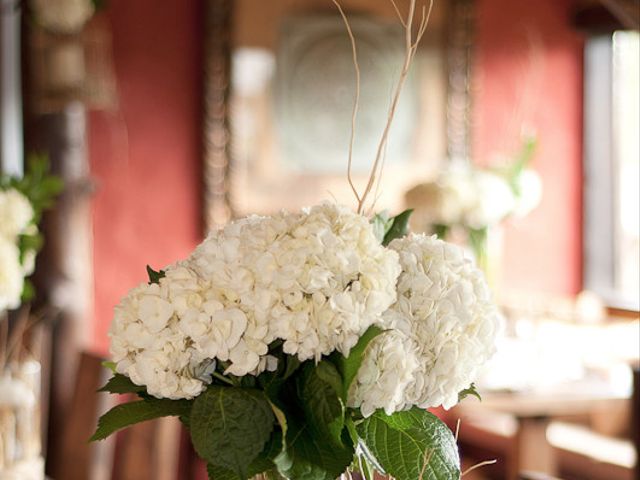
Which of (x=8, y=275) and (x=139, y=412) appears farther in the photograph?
(x=8, y=275)

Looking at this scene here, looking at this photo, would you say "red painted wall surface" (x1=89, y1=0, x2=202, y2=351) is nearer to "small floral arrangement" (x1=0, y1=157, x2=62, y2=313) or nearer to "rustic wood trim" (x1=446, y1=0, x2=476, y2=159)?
"rustic wood trim" (x1=446, y1=0, x2=476, y2=159)

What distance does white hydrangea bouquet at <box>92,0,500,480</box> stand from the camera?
1.10 metres

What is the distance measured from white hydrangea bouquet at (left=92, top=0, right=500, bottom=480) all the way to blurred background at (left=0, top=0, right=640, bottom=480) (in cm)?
252

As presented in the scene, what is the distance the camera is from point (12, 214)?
2494mm

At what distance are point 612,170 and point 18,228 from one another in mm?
3644

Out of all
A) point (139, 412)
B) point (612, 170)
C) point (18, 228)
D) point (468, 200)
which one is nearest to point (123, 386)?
point (139, 412)

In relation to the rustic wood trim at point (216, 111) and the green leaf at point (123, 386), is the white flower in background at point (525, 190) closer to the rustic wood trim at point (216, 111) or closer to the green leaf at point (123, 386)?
the rustic wood trim at point (216, 111)

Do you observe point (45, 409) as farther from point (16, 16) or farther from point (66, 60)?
point (16, 16)

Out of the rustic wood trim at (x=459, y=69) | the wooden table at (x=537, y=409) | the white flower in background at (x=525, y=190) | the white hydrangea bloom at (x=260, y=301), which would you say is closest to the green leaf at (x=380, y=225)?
the white hydrangea bloom at (x=260, y=301)

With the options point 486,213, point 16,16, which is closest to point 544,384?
point 486,213

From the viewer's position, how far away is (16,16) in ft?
14.3

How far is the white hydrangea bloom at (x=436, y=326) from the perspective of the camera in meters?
1.15

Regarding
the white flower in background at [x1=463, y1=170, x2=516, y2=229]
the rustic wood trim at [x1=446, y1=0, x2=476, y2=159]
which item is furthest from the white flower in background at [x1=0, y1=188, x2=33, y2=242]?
the rustic wood trim at [x1=446, y1=0, x2=476, y2=159]

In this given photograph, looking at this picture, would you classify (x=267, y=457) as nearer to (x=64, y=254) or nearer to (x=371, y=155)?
(x=64, y=254)
